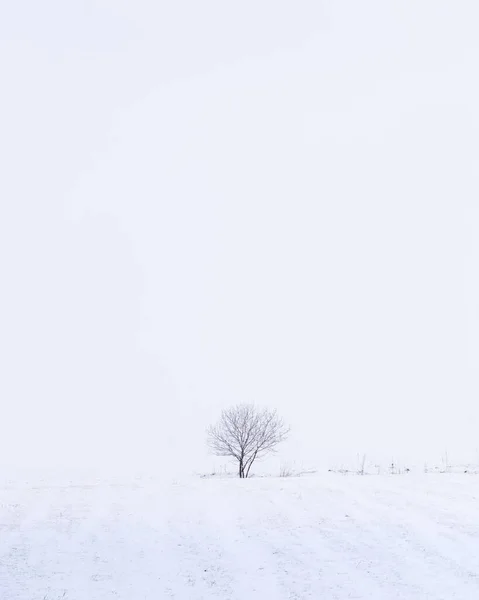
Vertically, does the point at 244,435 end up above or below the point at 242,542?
above

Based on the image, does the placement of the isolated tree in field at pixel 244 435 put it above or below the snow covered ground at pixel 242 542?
above

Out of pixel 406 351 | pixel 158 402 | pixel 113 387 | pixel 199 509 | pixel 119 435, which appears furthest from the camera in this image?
pixel 406 351

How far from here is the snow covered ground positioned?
12.4 meters

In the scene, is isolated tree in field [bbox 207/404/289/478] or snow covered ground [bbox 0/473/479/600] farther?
isolated tree in field [bbox 207/404/289/478]

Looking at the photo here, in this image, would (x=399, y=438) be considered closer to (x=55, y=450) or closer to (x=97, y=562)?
(x=55, y=450)

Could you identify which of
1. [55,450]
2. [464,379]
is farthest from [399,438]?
[464,379]

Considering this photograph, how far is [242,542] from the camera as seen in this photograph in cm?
1487

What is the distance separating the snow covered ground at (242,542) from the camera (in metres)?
12.4

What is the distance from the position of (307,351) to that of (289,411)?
75.9 m

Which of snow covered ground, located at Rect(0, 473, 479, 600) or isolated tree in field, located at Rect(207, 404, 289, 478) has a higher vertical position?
isolated tree in field, located at Rect(207, 404, 289, 478)

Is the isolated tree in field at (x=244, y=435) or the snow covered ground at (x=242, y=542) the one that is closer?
the snow covered ground at (x=242, y=542)

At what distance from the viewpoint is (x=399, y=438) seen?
58.0 meters

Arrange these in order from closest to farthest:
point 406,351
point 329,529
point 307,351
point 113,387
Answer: point 329,529 → point 113,387 → point 406,351 → point 307,351

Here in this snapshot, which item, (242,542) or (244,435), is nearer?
(242,542)
